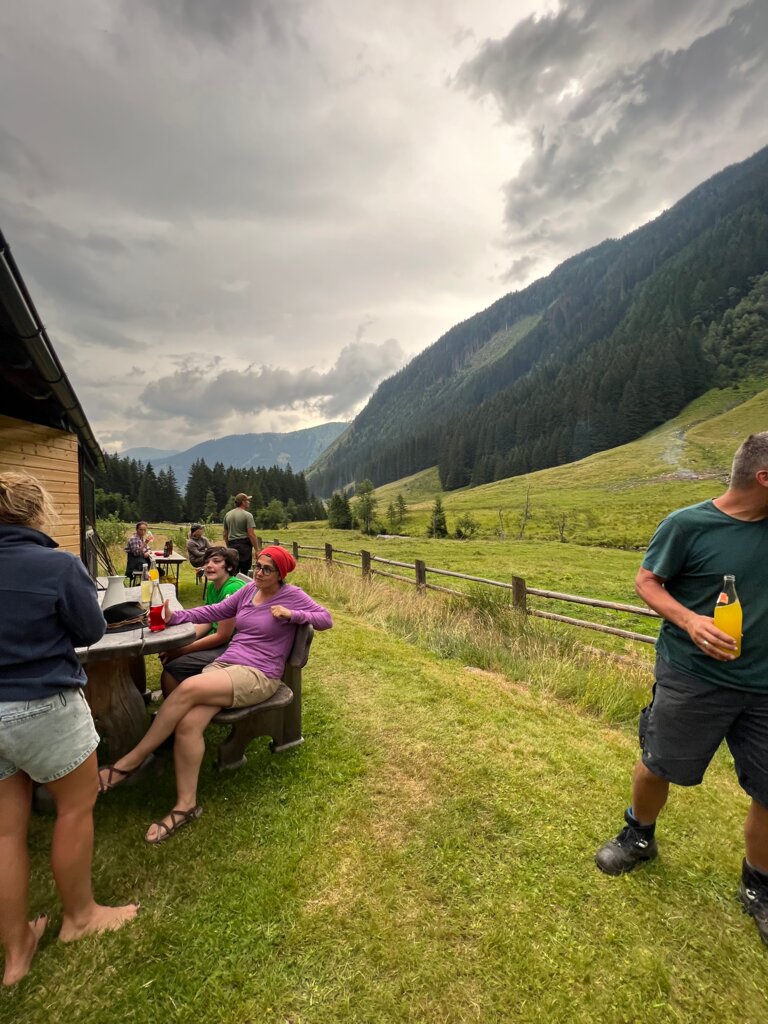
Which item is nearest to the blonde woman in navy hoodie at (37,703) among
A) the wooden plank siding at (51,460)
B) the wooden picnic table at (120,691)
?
the wooden picnic table at (120,691)

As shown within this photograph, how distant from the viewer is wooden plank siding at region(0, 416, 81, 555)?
5496 millimetres

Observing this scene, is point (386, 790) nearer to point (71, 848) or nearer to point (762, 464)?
point (71, 848)

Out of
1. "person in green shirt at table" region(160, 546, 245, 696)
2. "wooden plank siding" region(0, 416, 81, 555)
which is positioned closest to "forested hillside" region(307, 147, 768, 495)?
"wooden plank siding" region(0, 416, 81, 555)

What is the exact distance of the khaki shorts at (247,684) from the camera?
269 centimetres

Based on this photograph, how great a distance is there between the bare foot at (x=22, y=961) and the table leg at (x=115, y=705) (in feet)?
3.67

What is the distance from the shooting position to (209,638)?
359 cm

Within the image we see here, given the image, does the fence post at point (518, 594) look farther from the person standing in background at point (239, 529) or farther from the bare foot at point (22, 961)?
the bare foot at point (22, 961)

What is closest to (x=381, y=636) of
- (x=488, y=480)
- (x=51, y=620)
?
(x=51, y=620)

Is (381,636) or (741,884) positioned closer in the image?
(741,884)

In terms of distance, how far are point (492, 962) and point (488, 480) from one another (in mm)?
95842

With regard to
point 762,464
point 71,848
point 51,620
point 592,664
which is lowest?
point 592,664

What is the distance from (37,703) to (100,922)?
44.2 inches

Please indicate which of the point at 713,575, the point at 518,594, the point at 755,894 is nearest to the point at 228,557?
the point at 713,575

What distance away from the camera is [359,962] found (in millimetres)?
1812
